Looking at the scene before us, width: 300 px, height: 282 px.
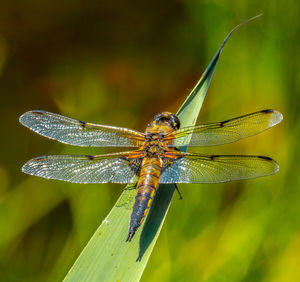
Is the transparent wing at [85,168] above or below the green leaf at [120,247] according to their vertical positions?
above

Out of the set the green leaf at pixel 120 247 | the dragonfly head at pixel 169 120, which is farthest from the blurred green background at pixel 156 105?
the green leaf at pixel 120 247

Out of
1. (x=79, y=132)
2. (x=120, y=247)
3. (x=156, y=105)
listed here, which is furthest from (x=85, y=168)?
(x=156, y=105)

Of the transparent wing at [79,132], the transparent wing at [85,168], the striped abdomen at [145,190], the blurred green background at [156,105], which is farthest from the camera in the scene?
the blurred green background at [156,105]

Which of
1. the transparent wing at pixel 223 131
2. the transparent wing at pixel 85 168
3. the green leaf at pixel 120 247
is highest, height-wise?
the transparent wing at pixel 223 131

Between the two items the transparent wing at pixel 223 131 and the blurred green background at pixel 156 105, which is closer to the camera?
the transparent wing at pixel 223 131

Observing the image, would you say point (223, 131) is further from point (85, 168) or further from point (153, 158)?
point (85, 168)

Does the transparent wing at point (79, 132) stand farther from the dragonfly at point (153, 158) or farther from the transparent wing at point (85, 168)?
the transparent wing at point (85, 168)

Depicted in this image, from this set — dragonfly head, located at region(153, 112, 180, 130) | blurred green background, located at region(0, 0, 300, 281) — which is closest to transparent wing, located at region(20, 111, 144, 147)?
dragonfly head, located at region(153, 112, 180, 130)
